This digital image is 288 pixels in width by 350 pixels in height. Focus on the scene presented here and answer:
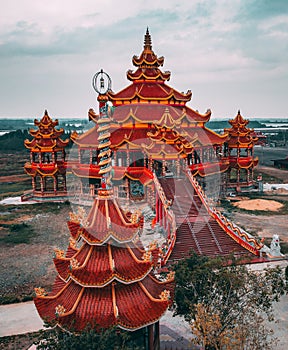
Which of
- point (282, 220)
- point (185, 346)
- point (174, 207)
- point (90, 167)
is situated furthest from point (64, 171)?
point (185, 346)

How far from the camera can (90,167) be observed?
36188 mm

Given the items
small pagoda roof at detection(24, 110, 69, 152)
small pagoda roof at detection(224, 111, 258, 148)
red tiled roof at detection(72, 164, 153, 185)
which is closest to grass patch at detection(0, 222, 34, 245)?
red tiled roof at detection(72, 164, 153, 185)

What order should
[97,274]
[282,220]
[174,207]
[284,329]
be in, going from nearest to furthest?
[97,274]
[284,329]
[174,207]
[282,220]

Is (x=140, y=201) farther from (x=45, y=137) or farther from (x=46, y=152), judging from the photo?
(x=45, y=137)

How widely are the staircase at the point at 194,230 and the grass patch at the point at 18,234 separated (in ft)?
33.1

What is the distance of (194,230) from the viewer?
75.5 ft

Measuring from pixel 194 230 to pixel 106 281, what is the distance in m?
13.6

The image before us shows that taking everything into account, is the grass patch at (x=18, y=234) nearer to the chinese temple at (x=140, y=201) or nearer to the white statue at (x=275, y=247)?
the chinese temple at (x=140, y=201)

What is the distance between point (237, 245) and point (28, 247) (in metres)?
13.1

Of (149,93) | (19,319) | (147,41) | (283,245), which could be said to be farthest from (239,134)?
(19,319)

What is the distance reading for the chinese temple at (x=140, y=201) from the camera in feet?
Result: 33.9

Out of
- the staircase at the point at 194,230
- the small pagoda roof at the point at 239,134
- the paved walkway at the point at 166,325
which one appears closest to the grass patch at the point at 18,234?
the paved walkway at the point at 166,325

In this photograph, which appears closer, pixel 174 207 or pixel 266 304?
pixel 266 304

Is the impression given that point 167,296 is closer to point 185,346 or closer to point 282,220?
point 185,346
